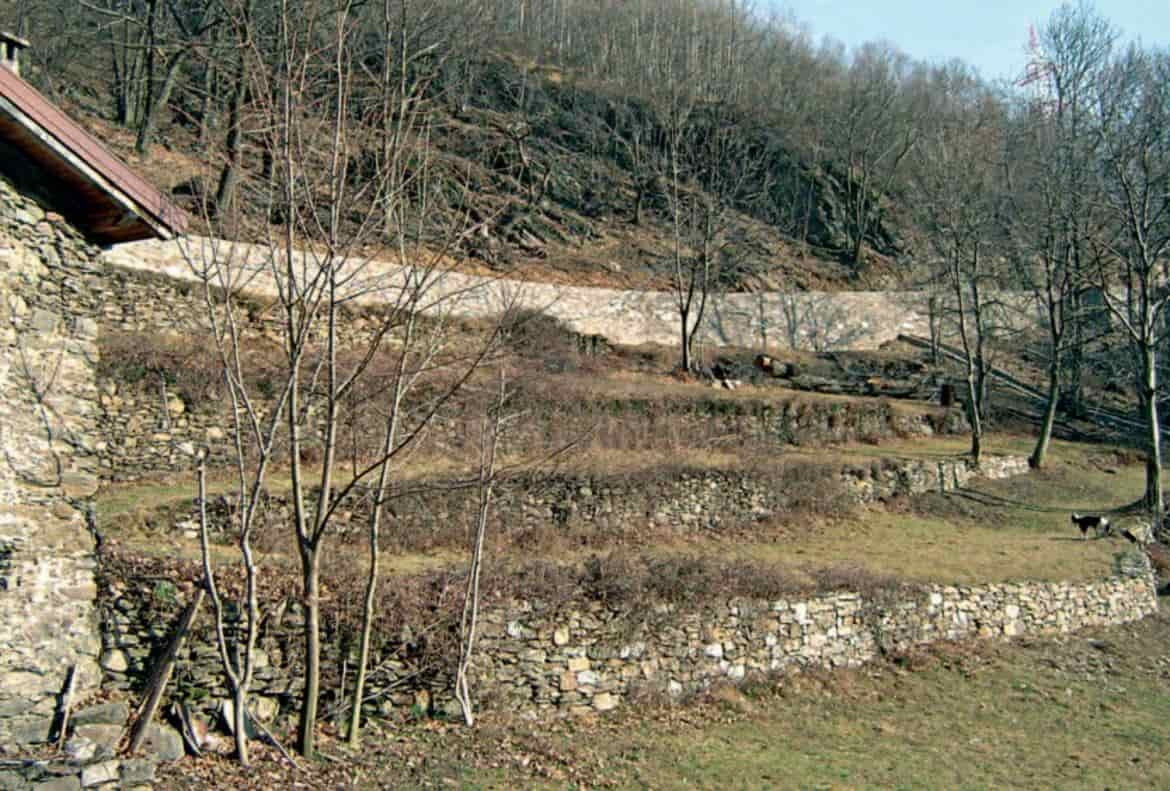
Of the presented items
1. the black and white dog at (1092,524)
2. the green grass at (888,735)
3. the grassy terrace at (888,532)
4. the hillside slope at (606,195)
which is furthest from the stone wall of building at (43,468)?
the black and white dog at (1092,524)

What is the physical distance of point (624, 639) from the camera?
1292 centimetres

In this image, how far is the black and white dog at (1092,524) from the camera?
20469 millimetres

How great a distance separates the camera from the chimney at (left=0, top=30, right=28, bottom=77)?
1058cm

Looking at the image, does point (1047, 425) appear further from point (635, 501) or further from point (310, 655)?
point (310, 655)

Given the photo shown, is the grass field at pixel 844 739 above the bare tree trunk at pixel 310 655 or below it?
below

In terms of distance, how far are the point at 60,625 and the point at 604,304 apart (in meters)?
22.5

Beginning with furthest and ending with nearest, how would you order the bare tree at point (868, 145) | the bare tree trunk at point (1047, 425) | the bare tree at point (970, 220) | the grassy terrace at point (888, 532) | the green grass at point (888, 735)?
the bare tree at point (868, 145) → the bare tree at point (970, 220) → the bare tree trunk at point (1047, 425) → the grassy terrace at point (888, 532) → the green grass at point (888, 735)

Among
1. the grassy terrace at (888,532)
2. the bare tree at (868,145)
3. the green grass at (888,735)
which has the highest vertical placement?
the bare tree at (868,145)

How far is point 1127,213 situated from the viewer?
23672 millimetres

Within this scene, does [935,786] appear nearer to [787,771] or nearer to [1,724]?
[787,771]

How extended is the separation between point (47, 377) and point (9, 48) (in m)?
4.53

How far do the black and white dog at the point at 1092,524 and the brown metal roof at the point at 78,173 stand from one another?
65.6 feet

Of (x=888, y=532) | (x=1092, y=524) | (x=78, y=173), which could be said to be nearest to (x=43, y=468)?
(x=78, y=173)

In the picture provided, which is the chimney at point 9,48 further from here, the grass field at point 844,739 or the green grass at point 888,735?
the green grass at point 888,735
